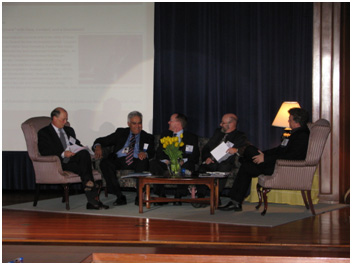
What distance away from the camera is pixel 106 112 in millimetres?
7453

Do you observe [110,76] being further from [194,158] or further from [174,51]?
[194,158]

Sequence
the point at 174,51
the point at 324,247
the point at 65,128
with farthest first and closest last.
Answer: the point at 174,51, the point at 65,128, the point at 324,247

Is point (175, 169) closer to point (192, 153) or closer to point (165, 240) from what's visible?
point (192, 153)

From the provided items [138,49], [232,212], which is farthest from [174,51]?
[232,212]

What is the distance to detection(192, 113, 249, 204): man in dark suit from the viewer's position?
597cm

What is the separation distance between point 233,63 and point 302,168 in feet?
7.68

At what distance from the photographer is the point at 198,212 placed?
5.54m

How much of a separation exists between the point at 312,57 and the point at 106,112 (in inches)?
111

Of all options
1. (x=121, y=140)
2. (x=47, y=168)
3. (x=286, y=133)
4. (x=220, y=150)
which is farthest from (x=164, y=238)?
(x=286, y=133)

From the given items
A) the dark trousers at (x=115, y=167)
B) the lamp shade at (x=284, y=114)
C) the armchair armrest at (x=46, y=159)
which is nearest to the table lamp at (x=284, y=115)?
the lamp shade at (x=284, y=114)

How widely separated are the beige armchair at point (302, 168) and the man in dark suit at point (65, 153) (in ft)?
5.85

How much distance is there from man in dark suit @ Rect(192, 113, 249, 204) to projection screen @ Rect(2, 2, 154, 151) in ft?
4.44

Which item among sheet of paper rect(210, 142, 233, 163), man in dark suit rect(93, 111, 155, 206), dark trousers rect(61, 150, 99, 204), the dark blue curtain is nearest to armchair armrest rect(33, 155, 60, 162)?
dark trousers rect(61, 150, 99, 204)

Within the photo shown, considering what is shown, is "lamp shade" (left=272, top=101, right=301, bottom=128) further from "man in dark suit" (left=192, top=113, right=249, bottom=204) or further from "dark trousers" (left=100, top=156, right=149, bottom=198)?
"dark trousers" (left=100, top=156, right=149, bottom=198)
